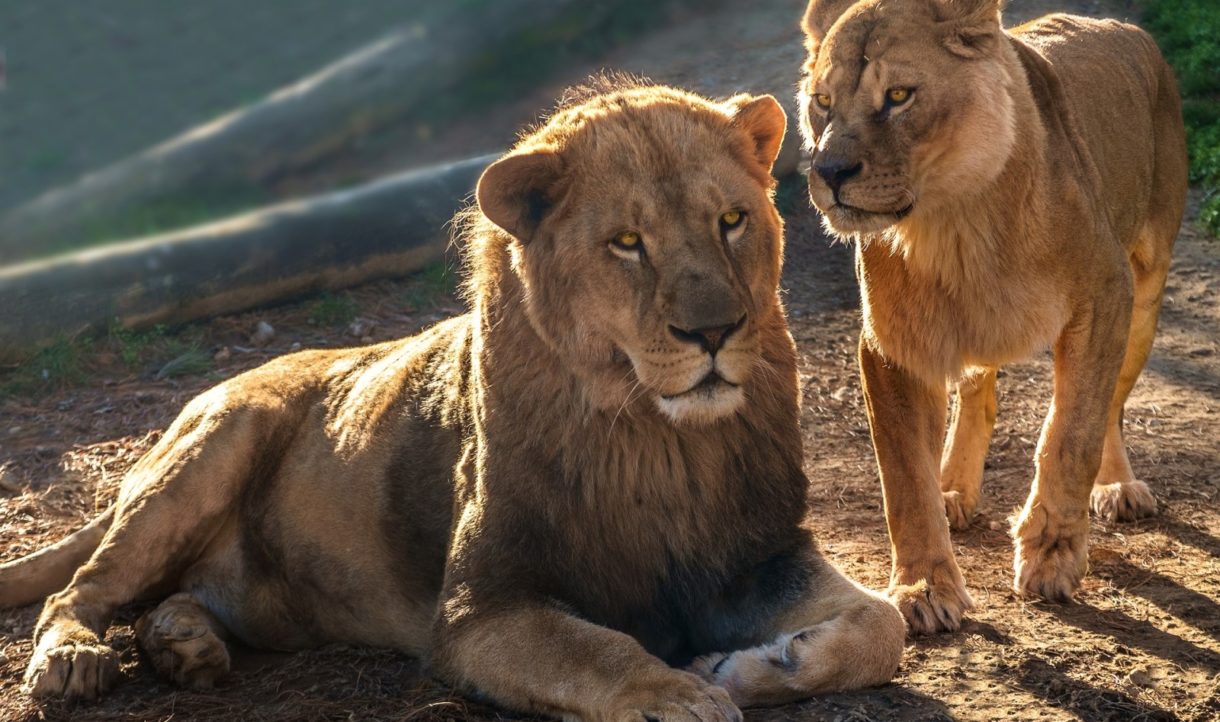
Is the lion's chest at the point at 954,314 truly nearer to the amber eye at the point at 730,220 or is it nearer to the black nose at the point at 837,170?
the black nose at the point at 837,170

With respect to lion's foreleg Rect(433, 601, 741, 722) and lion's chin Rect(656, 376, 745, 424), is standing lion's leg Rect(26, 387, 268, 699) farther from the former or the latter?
lion's chin Rect(656, 376, 745, 424)

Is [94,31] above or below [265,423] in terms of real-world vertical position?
above

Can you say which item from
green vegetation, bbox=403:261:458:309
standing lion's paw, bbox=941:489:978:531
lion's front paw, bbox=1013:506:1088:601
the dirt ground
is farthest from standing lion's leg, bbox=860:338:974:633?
green vegetation, bbox=403:261:458:309

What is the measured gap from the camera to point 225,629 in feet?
16.0

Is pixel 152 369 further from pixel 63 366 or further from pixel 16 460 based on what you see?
pixel 16 460

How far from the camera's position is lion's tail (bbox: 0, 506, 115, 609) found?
5000mm

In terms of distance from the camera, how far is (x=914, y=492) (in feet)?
15.5

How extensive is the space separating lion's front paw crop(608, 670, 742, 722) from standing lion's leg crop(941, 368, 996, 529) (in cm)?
249

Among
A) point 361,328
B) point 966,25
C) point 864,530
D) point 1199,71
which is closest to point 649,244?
point 966,25

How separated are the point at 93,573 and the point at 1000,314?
3.10 meters

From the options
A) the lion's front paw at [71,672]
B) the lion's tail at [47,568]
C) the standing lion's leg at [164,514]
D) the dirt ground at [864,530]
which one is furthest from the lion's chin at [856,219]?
the lion's tail at [47,568]

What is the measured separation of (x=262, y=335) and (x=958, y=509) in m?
3.86

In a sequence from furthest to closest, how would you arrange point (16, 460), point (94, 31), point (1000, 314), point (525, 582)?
point (94, 31)
point (16, 460)
point (1000, 314)
point (525, 582)

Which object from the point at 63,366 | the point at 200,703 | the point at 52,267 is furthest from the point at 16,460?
the point at 200,703
